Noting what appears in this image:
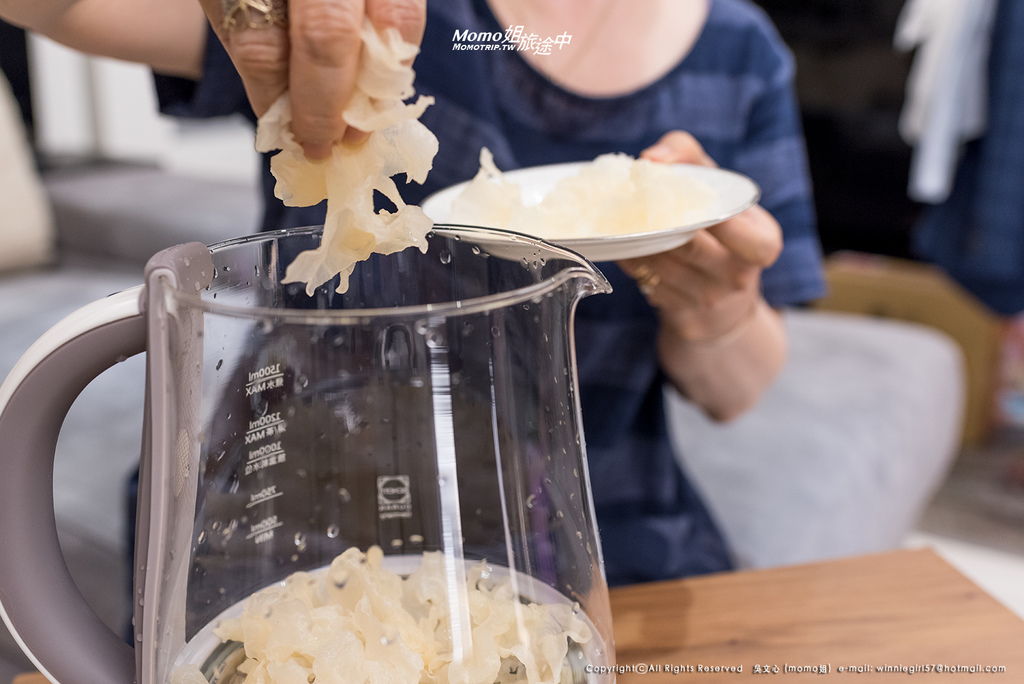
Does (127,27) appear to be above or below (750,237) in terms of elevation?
above

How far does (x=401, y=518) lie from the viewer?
0.99 ft

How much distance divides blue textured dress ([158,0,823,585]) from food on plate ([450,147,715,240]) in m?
0.16

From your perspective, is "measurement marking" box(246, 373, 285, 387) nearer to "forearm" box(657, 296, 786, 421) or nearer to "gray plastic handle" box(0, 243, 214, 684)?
"gray plastic handle" box(0, 243, 214, 684)

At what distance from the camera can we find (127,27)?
1.62 ft

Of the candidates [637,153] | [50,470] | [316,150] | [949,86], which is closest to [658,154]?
[637,153]

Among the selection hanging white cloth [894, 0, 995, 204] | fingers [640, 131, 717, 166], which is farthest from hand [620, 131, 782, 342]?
hanging white cloth [894, 0, 995, 204]

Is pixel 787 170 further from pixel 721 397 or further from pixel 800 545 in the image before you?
pixel 800 545

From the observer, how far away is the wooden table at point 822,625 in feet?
1.27

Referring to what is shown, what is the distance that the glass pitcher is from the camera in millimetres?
264

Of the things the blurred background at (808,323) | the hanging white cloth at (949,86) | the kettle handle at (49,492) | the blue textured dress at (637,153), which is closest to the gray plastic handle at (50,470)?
the kettle handle at (49,492)

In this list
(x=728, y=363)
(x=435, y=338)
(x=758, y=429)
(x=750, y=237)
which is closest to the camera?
(x=435, y=338)

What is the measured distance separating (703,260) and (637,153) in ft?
0.63

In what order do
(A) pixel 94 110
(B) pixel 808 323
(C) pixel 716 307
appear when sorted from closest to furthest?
(C) pixel 716 307 → (B) pixel 808 323 → (A) pixel 94 110

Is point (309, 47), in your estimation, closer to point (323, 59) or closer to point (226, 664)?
point (323, 59)
